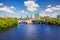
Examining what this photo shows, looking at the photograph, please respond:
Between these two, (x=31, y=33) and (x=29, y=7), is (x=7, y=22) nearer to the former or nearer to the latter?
(x=29, y=7)

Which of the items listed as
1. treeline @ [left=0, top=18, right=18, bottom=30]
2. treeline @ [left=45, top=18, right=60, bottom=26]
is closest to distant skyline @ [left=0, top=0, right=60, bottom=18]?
treeline @ [left=45, top=18, right=60, bottom=26]

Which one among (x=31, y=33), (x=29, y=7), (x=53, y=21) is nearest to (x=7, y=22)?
(x=29, y=7)

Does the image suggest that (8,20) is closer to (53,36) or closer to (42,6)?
(42,6)

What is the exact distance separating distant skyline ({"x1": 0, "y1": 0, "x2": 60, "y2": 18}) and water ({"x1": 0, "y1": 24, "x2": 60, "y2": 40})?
0.65 m

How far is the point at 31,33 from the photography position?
17.0 ft

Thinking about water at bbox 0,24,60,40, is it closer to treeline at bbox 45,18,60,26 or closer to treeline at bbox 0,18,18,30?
treeline at bbox 45,18,60,26

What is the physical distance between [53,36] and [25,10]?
1.53m

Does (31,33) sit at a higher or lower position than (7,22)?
lower

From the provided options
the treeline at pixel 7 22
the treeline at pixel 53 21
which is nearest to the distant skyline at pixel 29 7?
the treeline at pixel 53 21

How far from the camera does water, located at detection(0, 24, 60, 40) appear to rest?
483 centimetres

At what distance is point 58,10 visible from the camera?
17.7 feet

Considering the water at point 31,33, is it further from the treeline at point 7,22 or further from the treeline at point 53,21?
the treeline at point 7,22

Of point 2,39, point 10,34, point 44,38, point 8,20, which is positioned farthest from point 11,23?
point 44,38

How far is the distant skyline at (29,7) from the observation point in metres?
5.32
